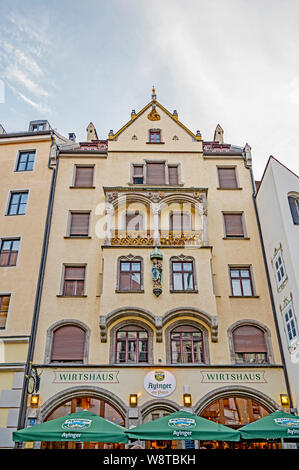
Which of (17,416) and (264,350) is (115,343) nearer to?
(17,416)

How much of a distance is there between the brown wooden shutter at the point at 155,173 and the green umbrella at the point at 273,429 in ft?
45.0

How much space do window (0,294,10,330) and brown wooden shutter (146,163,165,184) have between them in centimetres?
971

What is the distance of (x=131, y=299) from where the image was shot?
18.7 metres

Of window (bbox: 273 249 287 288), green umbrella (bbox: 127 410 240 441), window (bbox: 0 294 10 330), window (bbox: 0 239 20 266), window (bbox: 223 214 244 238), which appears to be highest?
window (bbox: 223 214 244 238)

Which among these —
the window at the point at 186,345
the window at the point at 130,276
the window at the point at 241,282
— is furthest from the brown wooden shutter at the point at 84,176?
the window at the point at 186,345

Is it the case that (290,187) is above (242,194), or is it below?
below

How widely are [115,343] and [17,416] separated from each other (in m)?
4.87

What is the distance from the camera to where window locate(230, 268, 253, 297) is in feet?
64.7

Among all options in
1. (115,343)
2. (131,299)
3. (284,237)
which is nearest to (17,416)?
(115,343)

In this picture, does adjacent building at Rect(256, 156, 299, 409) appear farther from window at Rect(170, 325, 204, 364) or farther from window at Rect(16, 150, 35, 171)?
window at Rect(16, 150, 35, 171)

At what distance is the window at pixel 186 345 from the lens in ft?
59.0

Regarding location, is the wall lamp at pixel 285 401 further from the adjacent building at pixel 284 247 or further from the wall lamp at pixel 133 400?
the wall lamp at pixel 133 400

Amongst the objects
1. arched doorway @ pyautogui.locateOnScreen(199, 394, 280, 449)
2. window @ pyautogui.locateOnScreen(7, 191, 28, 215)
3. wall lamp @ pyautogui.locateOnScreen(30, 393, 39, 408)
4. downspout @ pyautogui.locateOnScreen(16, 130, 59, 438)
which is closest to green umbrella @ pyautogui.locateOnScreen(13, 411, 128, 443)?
wall lamp @ pyautogui.locateOnScreen(30, 393, 39, 408)
